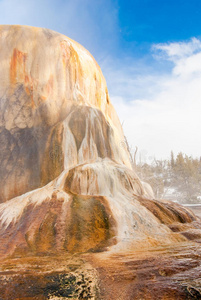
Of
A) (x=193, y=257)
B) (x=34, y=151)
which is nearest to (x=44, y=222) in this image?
(x=193, y=257)

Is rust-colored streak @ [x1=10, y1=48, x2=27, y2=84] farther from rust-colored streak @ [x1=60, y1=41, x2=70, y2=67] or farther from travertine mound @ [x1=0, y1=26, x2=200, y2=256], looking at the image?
rust-colored streak @ [x1=60, y1=41, x2=70, y2=67]

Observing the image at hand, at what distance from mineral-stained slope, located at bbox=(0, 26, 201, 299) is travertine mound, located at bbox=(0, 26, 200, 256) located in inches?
1.1

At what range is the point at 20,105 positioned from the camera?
8.30m

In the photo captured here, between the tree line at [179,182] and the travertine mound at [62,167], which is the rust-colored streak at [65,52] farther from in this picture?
the tree line at [179,182]

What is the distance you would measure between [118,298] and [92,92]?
8852 millimetres


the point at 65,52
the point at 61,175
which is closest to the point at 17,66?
the point at 65,52

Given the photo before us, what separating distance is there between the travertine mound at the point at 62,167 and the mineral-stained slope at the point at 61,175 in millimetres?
28

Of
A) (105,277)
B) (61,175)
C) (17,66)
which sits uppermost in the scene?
(17,66)

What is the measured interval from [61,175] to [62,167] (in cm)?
61

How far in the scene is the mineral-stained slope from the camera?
175 inches

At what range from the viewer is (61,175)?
6.85 meters

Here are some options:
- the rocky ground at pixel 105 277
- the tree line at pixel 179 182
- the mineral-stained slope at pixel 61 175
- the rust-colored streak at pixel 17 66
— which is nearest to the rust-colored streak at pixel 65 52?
the mineral-stained slope at pixel 61 175

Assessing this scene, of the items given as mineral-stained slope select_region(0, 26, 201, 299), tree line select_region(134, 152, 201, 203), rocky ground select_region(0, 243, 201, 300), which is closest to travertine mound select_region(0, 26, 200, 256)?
mineral-stained slope select_region(0, 26, 201, 299)

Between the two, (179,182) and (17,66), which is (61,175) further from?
(179,182)
